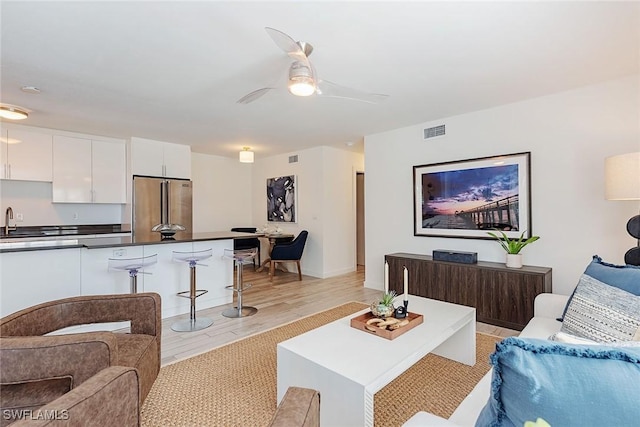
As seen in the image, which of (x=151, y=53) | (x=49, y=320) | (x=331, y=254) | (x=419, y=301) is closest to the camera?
(x=49, y=320)

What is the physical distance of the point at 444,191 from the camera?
13.4ft

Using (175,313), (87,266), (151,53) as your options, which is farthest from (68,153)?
(151,53)

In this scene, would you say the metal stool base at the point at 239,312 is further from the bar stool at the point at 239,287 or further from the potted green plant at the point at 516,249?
the potted green plant at the point at 516,249

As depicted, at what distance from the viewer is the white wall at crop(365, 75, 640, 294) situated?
2.93m

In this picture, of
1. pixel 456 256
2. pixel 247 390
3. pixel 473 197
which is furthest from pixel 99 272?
pixel 473 197

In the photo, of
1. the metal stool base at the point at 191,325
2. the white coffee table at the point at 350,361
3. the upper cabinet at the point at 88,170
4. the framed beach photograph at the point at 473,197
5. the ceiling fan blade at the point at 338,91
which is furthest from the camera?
the upper cabinet at the point at 88,170

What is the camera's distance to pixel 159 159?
5426 mm

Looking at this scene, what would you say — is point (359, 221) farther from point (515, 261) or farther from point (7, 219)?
point (7, 219)

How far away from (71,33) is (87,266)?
6.84 ft

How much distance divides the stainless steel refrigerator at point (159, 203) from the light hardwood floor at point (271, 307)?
1.70 m

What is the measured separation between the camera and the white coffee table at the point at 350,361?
4.74 ft

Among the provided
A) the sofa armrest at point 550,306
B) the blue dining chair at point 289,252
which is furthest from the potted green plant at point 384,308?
the blue dining chair at point 289,252

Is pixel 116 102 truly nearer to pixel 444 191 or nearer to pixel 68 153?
pixel 68 153

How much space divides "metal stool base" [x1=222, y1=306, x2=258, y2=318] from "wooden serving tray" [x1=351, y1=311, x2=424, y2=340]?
197 centimetres
